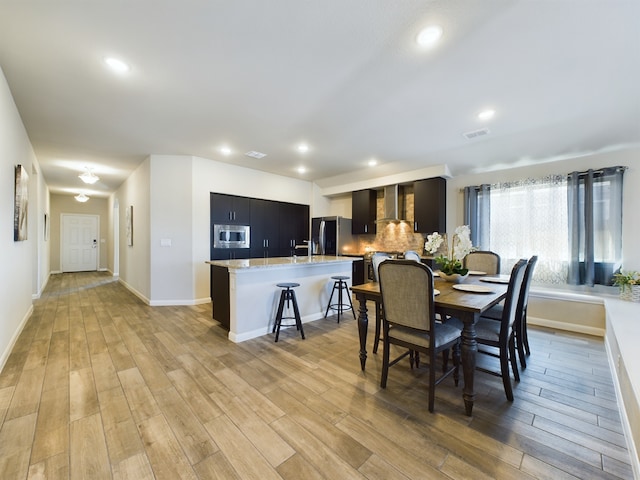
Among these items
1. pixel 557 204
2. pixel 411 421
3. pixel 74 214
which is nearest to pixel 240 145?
pixel 411 421

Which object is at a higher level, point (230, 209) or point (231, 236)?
point (230, 209)

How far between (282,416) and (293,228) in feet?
16.3

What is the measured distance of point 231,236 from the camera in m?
5.41

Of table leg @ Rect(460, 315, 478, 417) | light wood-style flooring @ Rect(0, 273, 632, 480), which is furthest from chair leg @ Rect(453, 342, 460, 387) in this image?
table leg @ Rect(460, 315, 478, 417)

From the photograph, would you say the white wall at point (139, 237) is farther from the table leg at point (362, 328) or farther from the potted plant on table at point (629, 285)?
the potted plant on table at point (629, 285)

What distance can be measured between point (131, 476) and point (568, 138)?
17.5 feet

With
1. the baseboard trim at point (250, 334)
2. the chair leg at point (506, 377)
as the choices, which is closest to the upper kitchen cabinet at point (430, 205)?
the chair leg at point (506, 377)

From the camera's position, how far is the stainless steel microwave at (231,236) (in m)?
5.21

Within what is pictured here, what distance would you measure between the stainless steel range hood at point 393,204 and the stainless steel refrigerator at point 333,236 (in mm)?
1000

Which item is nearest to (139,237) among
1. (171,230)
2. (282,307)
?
(171,230)

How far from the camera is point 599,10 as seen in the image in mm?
1687

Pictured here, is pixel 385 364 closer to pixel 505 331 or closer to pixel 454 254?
pixel 505 331

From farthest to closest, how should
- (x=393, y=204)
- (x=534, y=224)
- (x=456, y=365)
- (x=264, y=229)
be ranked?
(x=264, y=229) < (x=393, y=204) < (x=534, y=224) < (x=456, y=365)

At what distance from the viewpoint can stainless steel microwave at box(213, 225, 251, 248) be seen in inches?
205
